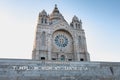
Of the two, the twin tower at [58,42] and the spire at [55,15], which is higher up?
the spire at [55,15]

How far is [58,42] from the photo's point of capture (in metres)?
32.2

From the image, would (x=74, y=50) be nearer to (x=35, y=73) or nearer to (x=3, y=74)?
(x=35, y=73)

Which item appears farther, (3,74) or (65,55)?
(65,55)

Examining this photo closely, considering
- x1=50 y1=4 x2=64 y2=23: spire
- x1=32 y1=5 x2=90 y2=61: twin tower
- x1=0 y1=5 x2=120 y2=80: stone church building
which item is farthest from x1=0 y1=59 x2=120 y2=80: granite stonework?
x1=50 y1=4 x2=64 y2=23: spire

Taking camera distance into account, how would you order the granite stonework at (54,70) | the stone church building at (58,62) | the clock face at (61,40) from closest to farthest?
the granite stonework at (54,70) < the stone church building at (58,62) < the clock face at (61,40)

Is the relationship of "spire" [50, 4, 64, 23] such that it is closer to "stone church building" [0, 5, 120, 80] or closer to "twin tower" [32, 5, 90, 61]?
"stone church building" [0, 5, 120, 80]

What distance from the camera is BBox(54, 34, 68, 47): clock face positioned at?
32094 mm

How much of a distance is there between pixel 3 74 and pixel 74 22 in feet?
77.6

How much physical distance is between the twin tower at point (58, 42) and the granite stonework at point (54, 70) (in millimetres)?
8847

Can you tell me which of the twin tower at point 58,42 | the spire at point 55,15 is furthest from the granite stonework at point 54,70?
the spire at point 55,15

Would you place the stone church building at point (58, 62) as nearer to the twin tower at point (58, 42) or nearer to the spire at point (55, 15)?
the twin tower at point (58, 42)

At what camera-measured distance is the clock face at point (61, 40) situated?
3209 cm

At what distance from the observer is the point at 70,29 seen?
33.9 meters

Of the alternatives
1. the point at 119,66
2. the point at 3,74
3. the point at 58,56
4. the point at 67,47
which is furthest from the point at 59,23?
the point at 3,74
